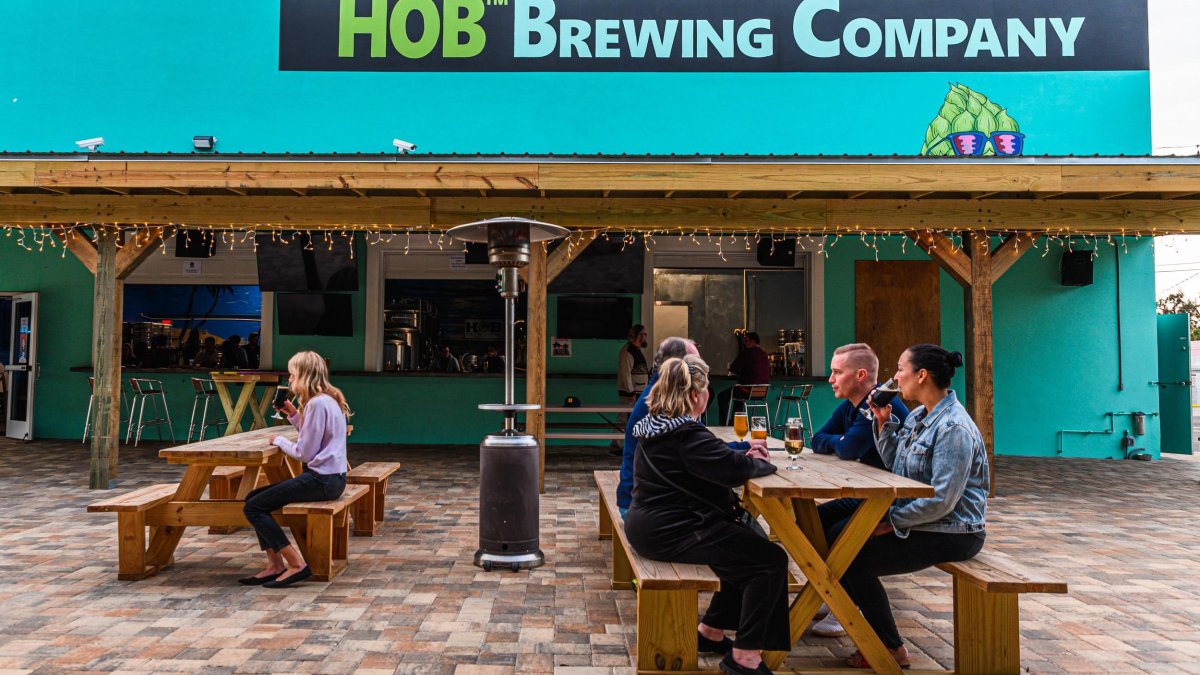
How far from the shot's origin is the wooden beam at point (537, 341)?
6859mm

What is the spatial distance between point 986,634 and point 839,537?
59 centimetres

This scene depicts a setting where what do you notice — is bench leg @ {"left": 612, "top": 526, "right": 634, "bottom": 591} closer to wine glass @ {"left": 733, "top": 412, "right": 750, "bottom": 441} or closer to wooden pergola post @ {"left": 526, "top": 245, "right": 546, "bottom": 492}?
wine glass @ {"left": 733, "top": 412, "right": 750, "bottom": 441}

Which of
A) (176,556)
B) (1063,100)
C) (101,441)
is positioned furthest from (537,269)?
(1063,100)

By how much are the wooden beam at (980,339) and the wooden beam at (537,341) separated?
3707 mm

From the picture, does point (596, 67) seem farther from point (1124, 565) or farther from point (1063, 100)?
point (1124, 565)

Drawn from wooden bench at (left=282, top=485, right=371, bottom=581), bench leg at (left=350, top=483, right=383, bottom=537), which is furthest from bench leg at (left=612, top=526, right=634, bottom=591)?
bench leg at (left=350, top=483, right=383, bottom=537)

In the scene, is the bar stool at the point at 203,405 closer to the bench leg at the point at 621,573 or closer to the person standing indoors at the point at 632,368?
the person standing indoors at the point at 632,368

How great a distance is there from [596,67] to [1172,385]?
844cm

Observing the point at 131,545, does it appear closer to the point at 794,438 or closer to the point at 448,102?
the point at 794,438

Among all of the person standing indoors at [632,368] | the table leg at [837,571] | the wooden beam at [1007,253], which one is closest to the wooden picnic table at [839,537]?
the table leg at [837,571]

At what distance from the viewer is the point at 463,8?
9438mm

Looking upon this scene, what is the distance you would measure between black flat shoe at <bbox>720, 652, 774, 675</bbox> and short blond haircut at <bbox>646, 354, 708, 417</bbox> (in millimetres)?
864

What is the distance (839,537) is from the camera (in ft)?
9.29

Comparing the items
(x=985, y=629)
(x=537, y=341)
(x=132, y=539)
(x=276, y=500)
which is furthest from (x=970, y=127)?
(x=132, y=539)
